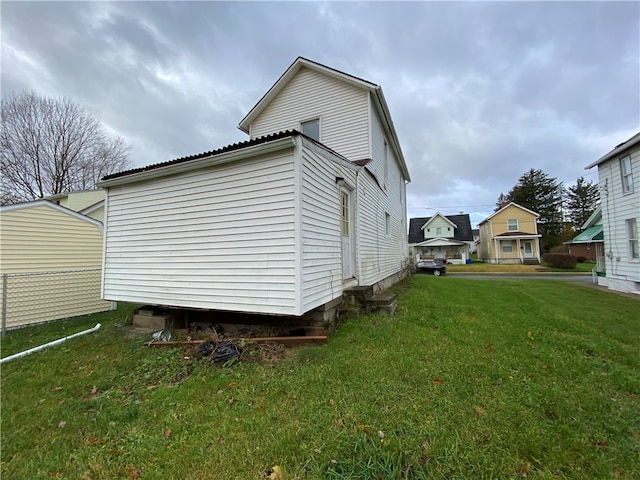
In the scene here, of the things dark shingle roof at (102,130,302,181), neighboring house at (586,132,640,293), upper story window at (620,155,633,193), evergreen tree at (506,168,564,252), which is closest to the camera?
dark shingle roof at (102,130,302,181)

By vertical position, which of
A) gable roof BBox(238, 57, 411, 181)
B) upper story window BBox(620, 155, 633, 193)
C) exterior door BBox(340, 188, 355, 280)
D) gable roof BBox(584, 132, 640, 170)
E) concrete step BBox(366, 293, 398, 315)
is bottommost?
concrete step BBox(366, 293, 398, 315)

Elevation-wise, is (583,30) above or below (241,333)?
above

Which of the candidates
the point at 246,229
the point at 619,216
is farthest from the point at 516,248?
the point at 246,229

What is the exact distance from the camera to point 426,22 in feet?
31.6

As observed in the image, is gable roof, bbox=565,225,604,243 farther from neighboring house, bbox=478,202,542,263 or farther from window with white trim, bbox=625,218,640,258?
neighboring house, bbox=478,202,542,263

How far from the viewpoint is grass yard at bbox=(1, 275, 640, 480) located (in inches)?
86.2

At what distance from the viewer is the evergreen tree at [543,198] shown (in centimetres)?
3916

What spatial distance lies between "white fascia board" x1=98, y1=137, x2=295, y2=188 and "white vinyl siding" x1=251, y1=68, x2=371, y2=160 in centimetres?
476

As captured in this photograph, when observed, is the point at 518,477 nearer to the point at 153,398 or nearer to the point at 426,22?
the point at 153,398

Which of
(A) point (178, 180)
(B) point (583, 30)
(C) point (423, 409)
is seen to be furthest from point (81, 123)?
(B) point (583, 30)

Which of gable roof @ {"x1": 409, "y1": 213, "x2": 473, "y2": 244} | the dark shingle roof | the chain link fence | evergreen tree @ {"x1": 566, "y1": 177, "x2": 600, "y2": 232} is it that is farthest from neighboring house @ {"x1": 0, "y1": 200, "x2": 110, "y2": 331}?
evergreen tree @ {"x1": 566, "y1": 177, "x2": 600, "y2": 232}

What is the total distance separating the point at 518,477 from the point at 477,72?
16013 mm

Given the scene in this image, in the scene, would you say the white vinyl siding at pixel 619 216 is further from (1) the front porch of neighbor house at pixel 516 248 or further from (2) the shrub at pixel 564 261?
(1) the front porch of neighbor house at pixel 516 248

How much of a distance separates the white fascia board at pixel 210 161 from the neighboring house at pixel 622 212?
1354 centimetres
